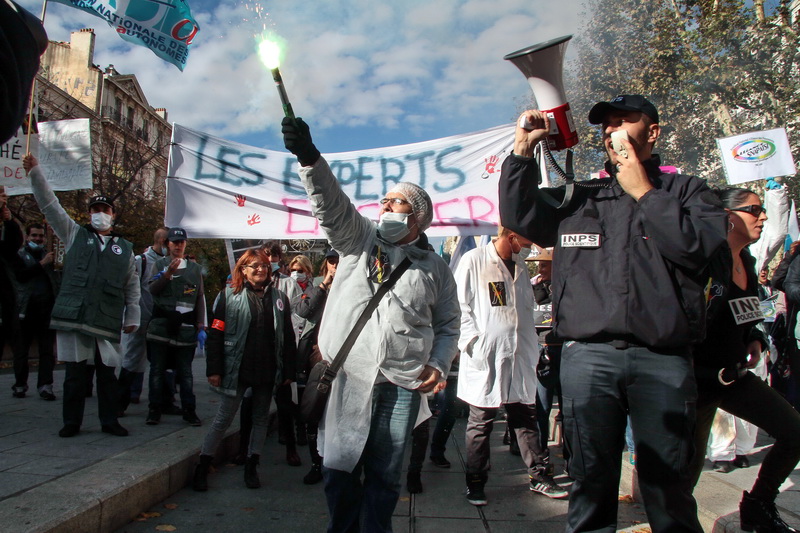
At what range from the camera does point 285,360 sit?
4.57m

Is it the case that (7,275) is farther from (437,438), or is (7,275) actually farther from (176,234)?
(437,438)

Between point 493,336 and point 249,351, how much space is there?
1.93 metres

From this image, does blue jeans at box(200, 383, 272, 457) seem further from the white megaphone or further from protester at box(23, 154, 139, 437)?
the white megaphone

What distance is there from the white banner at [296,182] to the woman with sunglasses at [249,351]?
141 cm

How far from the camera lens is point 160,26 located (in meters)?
4.12

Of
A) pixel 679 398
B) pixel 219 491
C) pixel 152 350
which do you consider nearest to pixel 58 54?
pixel 152 350

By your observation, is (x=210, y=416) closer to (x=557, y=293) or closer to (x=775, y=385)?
(x=557, y=293)

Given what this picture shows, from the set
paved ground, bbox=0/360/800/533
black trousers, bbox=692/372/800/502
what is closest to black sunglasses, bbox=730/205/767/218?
black trousers, bbox=692/372/800/502

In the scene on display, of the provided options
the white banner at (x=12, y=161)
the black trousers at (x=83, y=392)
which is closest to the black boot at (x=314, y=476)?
the black trousers at (x=83, y=392)

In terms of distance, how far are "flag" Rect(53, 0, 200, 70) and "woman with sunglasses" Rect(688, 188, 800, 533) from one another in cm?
371

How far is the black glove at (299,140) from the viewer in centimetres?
209

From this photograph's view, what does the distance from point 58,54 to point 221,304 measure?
128 ft

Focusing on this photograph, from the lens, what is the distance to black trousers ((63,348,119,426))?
446cm

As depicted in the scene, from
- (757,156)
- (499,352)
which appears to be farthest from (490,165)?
(757,156)
